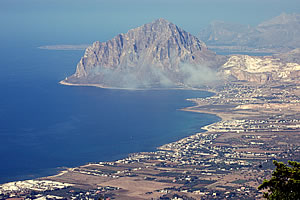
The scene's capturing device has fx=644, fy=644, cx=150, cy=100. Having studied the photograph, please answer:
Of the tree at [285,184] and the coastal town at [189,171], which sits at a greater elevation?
the tree at [285,184]

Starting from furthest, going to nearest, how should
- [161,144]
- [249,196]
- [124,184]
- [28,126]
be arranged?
[28,126]
[161,144]
[124,184]
[249,196]

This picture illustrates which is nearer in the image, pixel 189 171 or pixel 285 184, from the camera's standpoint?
pixel 285 184

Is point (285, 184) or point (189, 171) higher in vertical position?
point (285, 184)

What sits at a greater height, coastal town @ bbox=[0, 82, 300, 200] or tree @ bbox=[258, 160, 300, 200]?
tree @ bbox=[258, 160, 300, 200]

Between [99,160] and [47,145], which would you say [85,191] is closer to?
[99,160]

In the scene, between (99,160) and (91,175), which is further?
(99,160)

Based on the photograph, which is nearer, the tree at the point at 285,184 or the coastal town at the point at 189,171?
the tree at the point at 285,184

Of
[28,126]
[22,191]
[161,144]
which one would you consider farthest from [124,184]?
[28,126]

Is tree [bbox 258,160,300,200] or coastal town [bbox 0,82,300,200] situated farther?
coastal town [bbox 0,82,300,200]
